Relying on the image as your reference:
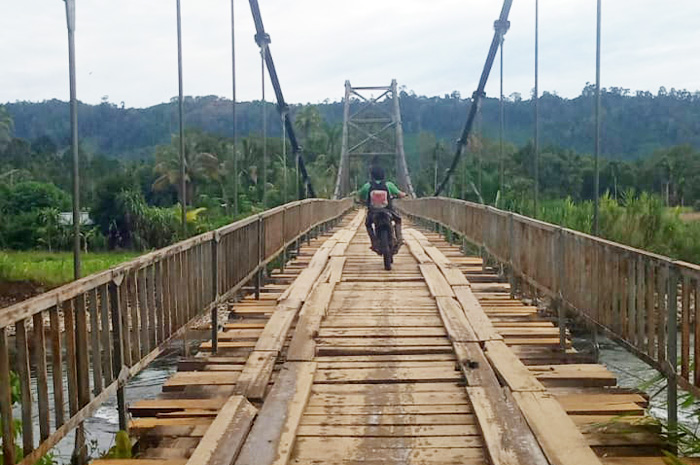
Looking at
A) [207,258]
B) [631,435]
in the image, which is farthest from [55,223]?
[631,435]

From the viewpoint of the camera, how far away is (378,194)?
9.61 m

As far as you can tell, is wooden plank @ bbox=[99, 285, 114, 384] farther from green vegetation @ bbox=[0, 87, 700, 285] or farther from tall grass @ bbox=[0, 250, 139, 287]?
tall grass @ bbox=[0, 250, 139, 287]

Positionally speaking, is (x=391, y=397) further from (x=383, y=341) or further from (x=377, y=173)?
(x=377, y=173)

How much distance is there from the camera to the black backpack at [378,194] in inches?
378

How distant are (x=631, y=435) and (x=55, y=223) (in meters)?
40.0

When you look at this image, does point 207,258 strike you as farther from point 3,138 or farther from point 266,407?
point 3,138

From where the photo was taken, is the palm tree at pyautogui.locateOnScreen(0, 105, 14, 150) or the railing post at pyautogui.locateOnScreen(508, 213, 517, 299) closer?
the railing post at pyautogui.locateOnScreen(508, 213, 517, 299)

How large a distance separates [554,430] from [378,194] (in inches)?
245

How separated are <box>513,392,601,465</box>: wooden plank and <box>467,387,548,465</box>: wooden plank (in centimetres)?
4

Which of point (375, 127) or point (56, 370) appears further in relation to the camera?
point (375, 127)

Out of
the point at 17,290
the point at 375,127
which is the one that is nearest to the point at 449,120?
the point at 375,127

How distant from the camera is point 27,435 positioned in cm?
279

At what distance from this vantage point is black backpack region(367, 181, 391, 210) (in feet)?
31.5

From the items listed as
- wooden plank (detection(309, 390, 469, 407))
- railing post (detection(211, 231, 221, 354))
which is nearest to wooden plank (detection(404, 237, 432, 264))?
railing post (detection(211, 231, 221, 354))
